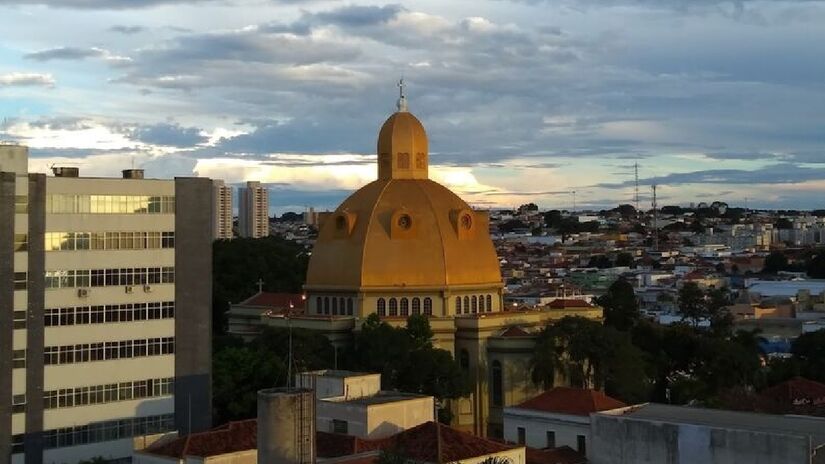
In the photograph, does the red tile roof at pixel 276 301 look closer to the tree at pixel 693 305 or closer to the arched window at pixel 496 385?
the arched window at pixel 496 385

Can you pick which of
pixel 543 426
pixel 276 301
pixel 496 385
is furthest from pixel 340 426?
pixel 276 301

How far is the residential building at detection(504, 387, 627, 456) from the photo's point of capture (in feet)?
153

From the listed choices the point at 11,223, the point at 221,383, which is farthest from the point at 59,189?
the point at 221,383

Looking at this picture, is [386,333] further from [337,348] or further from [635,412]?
[635,412]

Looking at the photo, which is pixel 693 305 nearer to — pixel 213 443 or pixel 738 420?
pixel 738 420

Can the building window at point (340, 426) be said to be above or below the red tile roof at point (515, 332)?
below

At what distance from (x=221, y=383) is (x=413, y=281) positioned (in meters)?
→ 14.9

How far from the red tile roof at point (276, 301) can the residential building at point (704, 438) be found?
36.1 metres

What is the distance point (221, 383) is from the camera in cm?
5269

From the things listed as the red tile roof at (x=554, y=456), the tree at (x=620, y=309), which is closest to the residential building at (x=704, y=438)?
the red tile roof at (x=554, y=456)

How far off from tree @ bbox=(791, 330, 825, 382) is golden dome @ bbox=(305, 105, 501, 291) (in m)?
17.6

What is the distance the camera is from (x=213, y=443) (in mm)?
38469

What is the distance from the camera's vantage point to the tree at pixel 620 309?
77.4 meters

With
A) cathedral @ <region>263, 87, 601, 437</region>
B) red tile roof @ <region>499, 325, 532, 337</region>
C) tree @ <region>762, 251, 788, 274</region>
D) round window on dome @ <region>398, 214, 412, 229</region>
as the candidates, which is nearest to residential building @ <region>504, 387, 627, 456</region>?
cathedral @ <region>263, 87, 601, 437</region>
